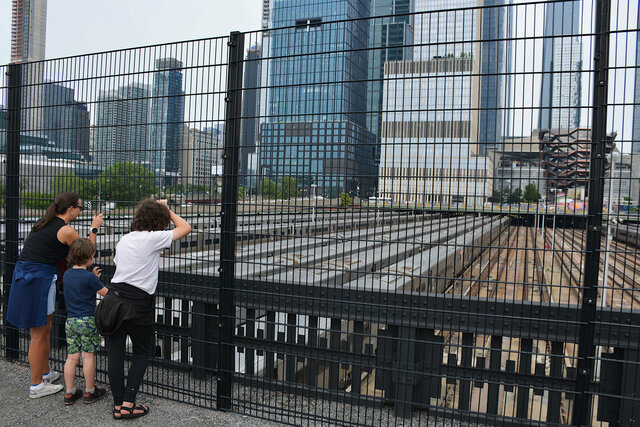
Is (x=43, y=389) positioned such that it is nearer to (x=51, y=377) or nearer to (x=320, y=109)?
(x=51, y=377)

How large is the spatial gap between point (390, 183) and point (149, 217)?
1.76 metres

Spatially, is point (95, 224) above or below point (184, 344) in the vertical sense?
above

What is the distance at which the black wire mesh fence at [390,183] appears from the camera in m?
2.83

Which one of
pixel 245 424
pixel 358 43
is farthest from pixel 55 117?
pixel 245 424

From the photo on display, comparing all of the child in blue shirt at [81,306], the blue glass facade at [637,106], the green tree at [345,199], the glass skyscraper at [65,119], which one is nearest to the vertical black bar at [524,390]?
the blue glass facade at [637,106]

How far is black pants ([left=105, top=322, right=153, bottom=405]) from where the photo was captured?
334 cm

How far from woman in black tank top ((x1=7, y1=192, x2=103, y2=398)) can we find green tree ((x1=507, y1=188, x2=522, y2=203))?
317 cm

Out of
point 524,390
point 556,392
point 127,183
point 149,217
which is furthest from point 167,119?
point 556,392

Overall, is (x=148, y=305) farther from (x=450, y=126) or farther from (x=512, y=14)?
(x=512, y=14)

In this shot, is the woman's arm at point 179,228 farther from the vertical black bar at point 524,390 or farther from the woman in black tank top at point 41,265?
the vertical black bar at point 524,390

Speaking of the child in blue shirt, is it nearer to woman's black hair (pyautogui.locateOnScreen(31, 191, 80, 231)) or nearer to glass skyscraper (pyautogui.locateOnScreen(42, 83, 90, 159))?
woman's black hair (pyautogui.locateOnScreen(31, 191, 80, 231))

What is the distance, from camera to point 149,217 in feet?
10.8

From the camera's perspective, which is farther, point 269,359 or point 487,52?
point 269,359

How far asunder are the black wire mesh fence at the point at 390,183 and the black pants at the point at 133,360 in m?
0.49
